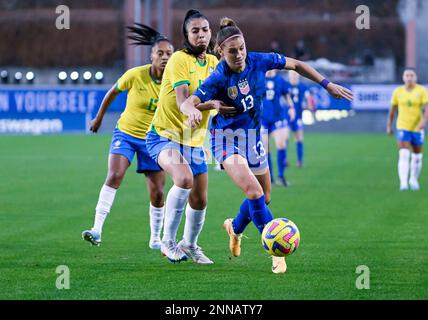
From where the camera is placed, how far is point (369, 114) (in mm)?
35281

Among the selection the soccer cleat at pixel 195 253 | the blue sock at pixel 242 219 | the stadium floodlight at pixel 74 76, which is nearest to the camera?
the blue sock at pixel 242 219

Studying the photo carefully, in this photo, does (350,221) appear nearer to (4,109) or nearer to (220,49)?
(220,49)

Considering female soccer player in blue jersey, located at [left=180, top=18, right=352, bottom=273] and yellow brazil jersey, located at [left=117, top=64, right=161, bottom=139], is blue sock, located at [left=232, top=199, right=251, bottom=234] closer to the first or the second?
female soccer player in blue jersey, located at [left=180, top=18, right=352, bottom=273]

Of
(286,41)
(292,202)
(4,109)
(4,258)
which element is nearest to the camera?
(4,258)

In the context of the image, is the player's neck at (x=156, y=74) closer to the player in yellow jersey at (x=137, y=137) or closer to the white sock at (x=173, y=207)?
the player in yellow jersey at (x=137, y=137)

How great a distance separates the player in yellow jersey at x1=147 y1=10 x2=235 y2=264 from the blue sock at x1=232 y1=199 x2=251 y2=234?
318mm

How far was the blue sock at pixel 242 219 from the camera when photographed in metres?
9.79

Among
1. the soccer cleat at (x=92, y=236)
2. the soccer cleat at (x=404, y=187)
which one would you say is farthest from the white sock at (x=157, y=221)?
the soccer cleat at (x=404, y=187)

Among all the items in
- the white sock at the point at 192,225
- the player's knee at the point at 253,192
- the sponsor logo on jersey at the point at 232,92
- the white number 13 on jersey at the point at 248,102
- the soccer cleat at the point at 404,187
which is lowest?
the soccer cleat at the point at 404,187

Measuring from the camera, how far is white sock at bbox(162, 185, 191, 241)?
31.6 feet

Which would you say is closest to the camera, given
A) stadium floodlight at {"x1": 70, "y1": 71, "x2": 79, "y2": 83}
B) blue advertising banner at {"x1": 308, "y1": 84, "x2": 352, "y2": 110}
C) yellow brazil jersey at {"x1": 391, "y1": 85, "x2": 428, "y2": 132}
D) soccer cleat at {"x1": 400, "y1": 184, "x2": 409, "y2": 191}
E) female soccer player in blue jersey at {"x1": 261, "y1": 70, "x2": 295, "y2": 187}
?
soccer cleat at {"x1": 400, "y1": 184, "x2": 409, "y2": 191}

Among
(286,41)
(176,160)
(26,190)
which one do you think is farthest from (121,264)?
(286,41)

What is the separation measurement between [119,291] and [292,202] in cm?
747

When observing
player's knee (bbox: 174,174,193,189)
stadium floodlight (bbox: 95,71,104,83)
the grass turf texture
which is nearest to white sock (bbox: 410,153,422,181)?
the grass turf texture
